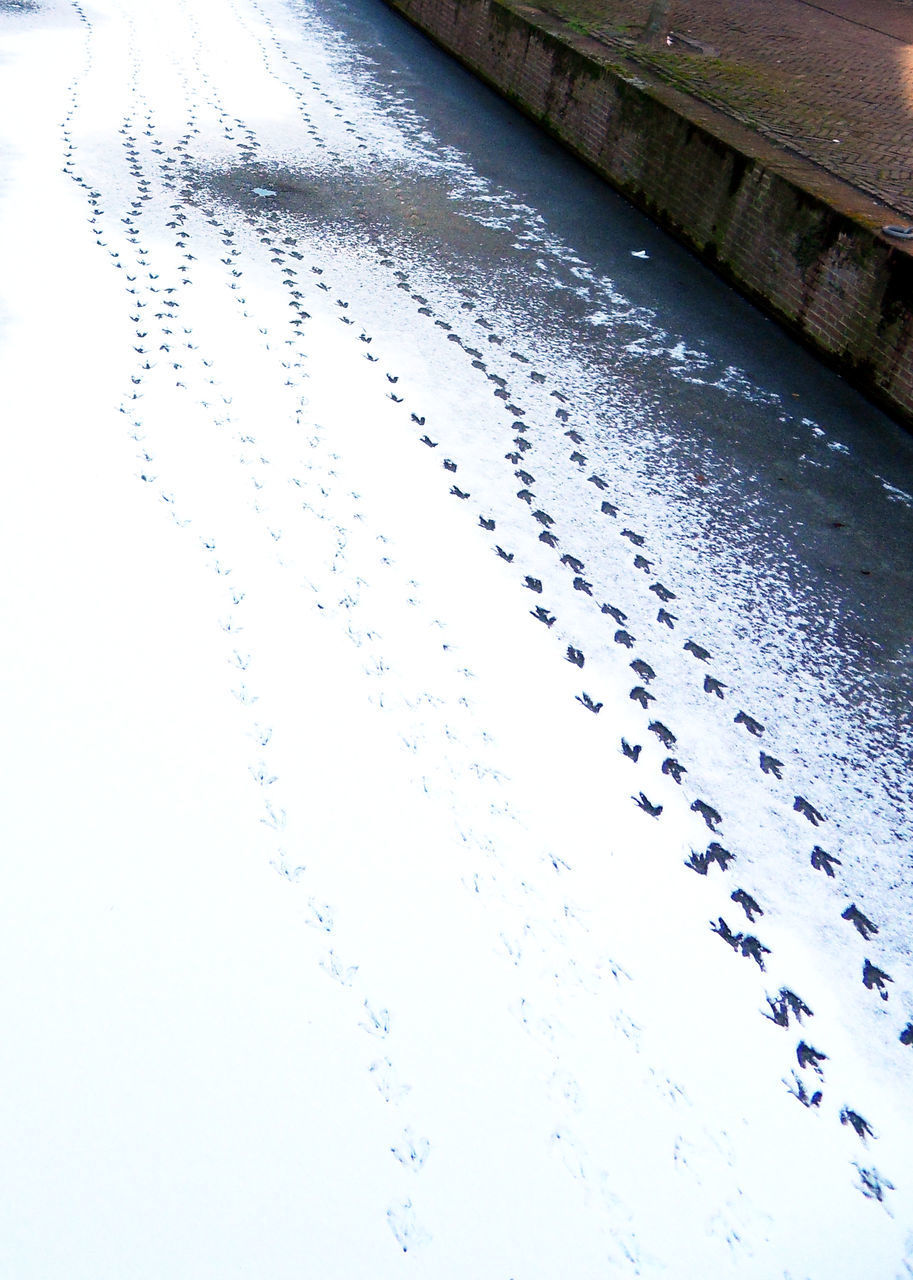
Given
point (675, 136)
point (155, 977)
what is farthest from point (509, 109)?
point (155, 977)

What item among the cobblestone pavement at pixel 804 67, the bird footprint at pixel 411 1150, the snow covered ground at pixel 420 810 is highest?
the cobblestone pavement at pixel 804 67

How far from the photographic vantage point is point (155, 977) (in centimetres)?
265

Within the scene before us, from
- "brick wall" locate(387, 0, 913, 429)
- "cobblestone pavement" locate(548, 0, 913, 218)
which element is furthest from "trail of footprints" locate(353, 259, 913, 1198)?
"cobblestone pavement" locate(548, 0, 913, 218)

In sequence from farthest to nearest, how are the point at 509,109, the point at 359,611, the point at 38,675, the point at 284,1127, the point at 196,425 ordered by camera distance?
the point at 509,109
the point at 196,425
the point at 359,611
the point at 38,675
the point at 284,1127

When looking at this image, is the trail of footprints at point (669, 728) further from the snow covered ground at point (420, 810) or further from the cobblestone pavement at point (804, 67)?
the cobblestone pavement at point (804, 67)

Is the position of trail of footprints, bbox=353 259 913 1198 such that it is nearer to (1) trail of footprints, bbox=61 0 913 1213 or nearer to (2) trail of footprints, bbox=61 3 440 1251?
(1) trail of footprints, bbox=61 0 913 1213

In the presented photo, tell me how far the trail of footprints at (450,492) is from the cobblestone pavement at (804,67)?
2.74 m

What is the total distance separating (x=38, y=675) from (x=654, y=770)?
2070 mm

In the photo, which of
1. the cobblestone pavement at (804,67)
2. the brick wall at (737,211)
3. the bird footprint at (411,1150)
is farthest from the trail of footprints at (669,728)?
the cobblestone pavement at (804,67)

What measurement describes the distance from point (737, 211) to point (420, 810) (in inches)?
207

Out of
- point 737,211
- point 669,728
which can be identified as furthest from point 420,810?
point 737,211

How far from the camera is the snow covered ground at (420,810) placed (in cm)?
237

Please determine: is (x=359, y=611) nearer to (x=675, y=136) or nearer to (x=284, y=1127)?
(x=284, y=1127)

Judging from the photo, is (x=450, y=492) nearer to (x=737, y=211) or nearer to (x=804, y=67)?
(x=737, y=211)
